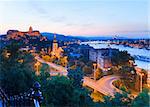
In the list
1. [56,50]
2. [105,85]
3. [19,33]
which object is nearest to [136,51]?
[105,85]

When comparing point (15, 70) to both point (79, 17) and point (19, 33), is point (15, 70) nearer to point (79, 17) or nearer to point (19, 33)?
point (19, 33)

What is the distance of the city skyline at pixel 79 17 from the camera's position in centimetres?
340

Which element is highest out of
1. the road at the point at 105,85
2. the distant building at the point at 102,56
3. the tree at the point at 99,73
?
the distant building at the point at 102,56

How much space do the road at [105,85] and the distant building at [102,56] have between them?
0.12 m

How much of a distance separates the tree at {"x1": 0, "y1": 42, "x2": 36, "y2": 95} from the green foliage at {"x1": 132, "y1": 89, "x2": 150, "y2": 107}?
113cm

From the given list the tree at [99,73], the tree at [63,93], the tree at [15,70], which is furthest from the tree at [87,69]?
the tree at [15,70]

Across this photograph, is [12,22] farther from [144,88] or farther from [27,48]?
[144,88]

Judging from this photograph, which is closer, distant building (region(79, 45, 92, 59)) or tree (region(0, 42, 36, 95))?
distant building (region(79, 45, 92, 59))

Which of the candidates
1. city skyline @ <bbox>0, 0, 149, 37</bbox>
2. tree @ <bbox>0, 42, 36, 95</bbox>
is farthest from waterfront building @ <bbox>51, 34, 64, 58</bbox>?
tree @ <bbox>0, 42, 36, 95</bbox>

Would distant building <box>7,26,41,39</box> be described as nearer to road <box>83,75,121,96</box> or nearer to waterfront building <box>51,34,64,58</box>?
waterfront building <box>51,34,64,58</box>

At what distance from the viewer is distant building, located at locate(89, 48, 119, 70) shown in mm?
3510

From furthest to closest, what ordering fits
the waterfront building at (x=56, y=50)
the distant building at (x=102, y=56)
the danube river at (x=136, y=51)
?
the waterfront building at (x=56, y=50) → the distant building at (x=102, y=56) → the danube river at (x=136, y=51)

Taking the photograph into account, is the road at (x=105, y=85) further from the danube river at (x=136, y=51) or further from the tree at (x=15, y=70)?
the tree at (x=15, y=70)

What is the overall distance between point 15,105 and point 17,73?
840mm
